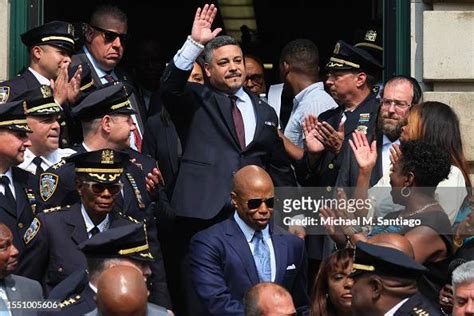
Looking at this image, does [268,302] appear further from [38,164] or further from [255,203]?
[38,164]

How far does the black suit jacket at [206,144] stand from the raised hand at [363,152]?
92 cm

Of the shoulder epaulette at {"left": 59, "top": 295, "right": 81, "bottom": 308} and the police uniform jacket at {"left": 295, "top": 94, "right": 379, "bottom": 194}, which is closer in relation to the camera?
the shoulder epaulette at {"left": 59, "top": 295, "right": 81, "bottom": 308}

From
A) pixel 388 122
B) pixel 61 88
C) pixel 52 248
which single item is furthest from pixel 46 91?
pixel 388 122

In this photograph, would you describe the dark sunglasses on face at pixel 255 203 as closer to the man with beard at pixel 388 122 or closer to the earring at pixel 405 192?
the man with beard at pixel 388 122

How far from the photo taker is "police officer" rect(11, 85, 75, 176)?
36.1 ft

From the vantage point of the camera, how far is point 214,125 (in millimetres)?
11461

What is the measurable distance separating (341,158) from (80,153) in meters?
1.96

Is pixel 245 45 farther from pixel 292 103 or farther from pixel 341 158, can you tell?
pixel 341 158

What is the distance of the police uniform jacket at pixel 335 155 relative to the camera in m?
11.5

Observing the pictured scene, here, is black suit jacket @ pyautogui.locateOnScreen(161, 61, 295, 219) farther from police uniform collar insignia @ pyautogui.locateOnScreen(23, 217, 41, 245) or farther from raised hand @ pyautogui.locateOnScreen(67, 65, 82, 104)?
police uniform collar insignia @ pyautogui.locateOnScreen(23, 217, 41, 245)

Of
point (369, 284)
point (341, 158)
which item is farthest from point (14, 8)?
point (369, 284)

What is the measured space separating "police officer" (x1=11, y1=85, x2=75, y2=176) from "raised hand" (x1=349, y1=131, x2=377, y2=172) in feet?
6.42

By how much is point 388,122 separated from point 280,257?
1.39m

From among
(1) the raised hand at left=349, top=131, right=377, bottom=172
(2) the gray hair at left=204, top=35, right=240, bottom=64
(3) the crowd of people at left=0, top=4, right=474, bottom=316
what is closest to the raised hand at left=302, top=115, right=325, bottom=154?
(3) the crowd of people at left=0, top=4, right=474, bottom=316
